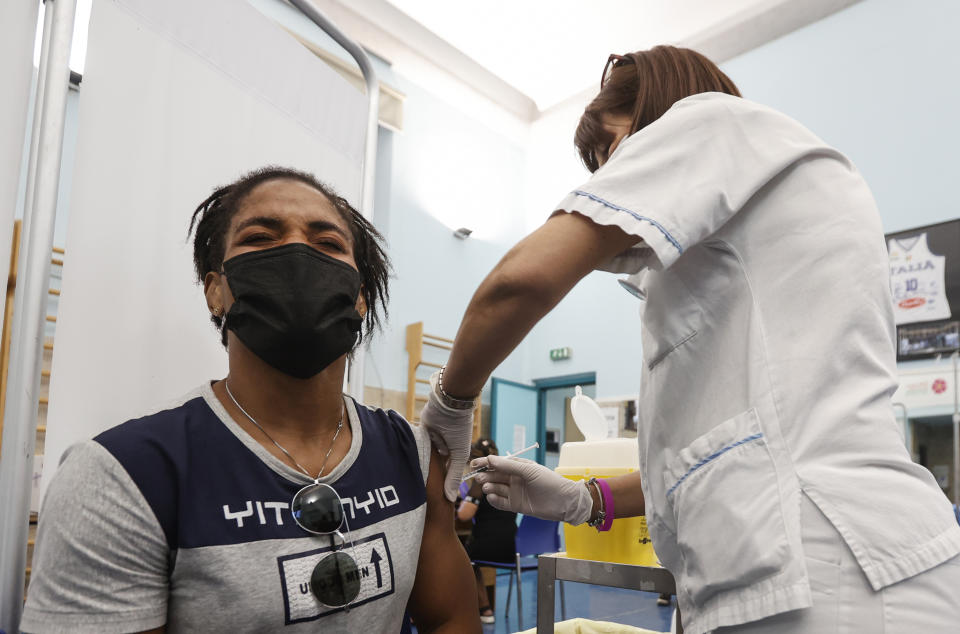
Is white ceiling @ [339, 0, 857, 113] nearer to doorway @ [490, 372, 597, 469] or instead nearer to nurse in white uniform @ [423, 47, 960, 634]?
doorway @ [490, 372, 597, 469]

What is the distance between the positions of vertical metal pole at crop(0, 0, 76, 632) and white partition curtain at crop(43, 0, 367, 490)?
0.16 ft

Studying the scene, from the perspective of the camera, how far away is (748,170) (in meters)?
0.75

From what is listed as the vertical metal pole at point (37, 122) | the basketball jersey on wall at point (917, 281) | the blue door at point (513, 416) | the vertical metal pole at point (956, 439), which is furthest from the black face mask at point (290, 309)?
the blue door at point (513, 416)

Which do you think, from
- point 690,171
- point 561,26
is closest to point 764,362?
point 690,171

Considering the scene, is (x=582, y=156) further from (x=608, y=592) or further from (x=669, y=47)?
(x=608, y=592)

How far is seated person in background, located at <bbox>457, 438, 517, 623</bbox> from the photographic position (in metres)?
3.87

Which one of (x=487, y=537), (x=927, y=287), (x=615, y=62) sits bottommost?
(x=487, y=537)

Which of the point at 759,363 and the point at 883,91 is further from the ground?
the point at 883,91

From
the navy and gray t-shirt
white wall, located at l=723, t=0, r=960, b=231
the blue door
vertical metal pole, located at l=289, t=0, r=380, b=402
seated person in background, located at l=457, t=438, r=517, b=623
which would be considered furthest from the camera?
the blue door

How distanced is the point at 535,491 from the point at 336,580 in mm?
485

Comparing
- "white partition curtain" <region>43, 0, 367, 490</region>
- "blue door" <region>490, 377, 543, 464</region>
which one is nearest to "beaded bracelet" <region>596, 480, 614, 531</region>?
"white partition curtain" <region>43, 0, 367, 490</region>

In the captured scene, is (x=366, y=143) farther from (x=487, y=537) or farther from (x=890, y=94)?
(x=890, y=94)

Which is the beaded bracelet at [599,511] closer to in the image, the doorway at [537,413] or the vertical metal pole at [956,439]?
the vertical metal pole at [956,439]

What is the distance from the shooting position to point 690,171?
2.43ft
